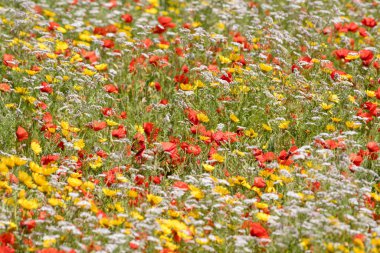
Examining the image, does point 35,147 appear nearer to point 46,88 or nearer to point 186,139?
point 46,88

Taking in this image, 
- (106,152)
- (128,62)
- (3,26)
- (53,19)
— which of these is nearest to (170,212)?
(106,152)

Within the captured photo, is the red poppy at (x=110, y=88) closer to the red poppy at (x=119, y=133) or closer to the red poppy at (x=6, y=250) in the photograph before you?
the red poppy at (x=119, y=133)

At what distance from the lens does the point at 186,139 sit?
5.00 meters

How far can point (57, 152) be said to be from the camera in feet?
15.6

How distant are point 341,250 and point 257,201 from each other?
84cm

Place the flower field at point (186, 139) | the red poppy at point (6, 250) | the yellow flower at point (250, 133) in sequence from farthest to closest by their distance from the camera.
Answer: the yellow flower at point (250, 133)
the flower field at point (186, 139)
the red poppy at point (6, 250)

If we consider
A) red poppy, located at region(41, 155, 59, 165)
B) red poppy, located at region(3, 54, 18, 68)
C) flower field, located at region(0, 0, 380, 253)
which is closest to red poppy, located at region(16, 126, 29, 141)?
flower field, located at region(0, 0, 380, 253)

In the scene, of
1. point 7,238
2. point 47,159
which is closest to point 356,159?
point 47,159

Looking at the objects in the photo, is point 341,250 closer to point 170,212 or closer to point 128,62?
point 170,212

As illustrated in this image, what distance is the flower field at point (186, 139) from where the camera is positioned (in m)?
3.66

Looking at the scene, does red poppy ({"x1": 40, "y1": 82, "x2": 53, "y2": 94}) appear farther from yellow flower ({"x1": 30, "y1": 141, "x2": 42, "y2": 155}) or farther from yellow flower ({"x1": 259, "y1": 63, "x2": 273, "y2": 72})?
yellow flower ({"x1": 259, "y1": 63, "x2": 273, "y2": 72})

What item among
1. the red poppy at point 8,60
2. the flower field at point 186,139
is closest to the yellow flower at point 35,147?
the flower field at point 186,139

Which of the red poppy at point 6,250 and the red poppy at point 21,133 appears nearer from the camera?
the red poppy at point 6,250

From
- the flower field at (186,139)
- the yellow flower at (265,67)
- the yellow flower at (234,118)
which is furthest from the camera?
the yellow flower at (265,67)
